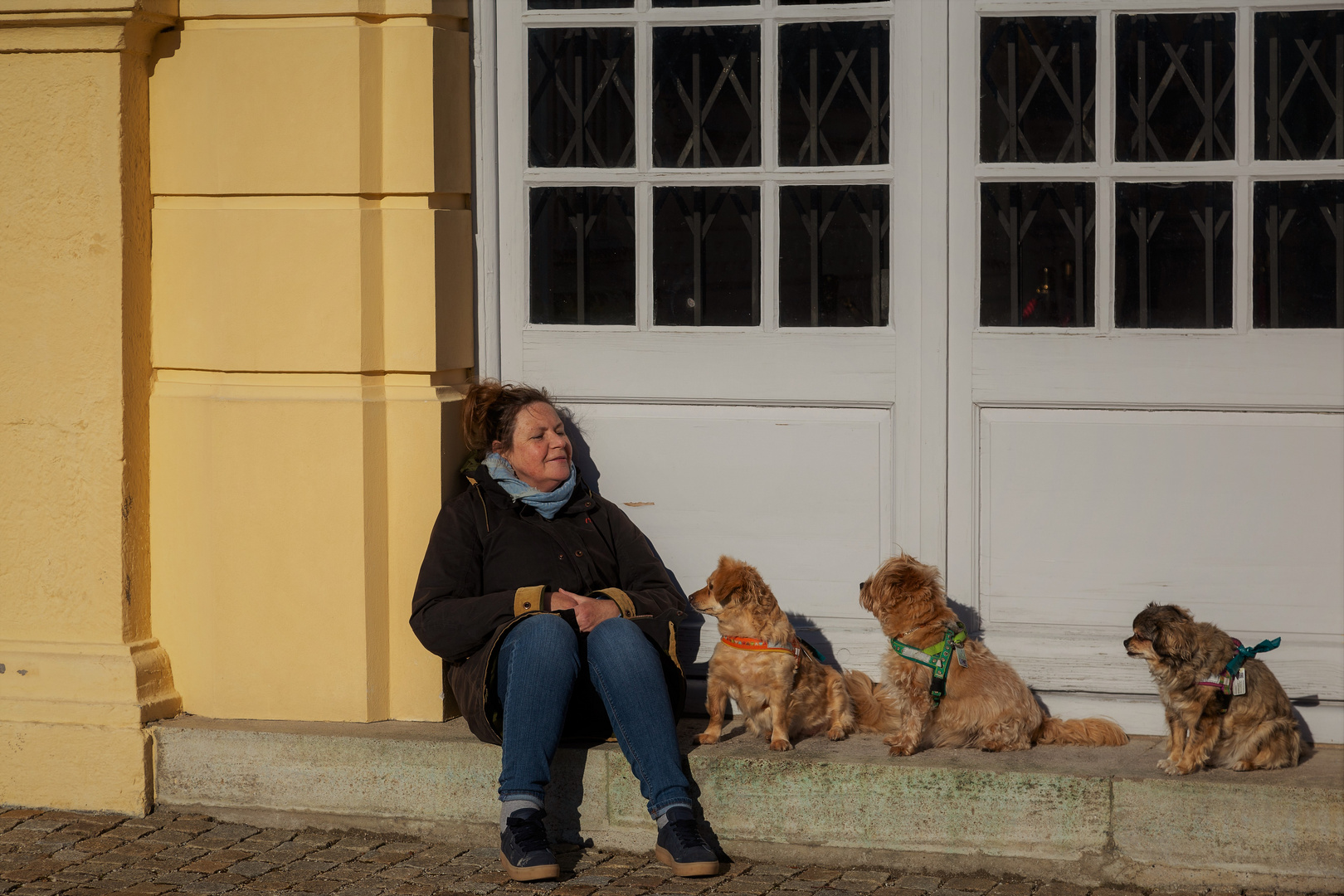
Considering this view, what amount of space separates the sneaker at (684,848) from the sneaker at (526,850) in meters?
0.31

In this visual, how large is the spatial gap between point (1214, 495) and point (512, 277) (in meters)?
2.38

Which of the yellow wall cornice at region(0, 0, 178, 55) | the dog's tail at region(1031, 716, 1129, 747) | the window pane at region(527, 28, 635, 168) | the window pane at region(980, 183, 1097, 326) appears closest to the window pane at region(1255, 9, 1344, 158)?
the window pane at region(980, 183, 1097, 326)

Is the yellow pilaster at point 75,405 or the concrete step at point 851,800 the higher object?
the yellow pilaster at point 75,405

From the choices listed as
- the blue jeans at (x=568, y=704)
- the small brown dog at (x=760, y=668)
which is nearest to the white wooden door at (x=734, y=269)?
the small brown dog at (x=760, y=668)

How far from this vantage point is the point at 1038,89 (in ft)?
14.1

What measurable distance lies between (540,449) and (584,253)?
2.51 feet

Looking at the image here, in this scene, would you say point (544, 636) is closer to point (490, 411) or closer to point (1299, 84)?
point (490, 411)

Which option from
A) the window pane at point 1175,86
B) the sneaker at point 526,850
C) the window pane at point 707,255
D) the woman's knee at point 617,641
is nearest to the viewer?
the sneaker at point 526,850

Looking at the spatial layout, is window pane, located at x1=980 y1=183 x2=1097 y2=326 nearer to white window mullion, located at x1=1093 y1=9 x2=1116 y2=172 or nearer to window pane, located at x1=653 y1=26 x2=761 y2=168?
white window mullion, located at x1=1093 y1=9 x2=1116 y2=172

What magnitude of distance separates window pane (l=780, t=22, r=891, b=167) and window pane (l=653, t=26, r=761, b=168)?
11cm

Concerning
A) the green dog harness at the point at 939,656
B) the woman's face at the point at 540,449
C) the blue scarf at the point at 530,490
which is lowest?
the green dog harness at the point at 939,656

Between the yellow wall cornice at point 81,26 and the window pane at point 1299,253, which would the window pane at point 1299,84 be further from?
the yellow wall cornice at point 81,26

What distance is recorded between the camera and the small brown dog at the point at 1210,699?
3.76m

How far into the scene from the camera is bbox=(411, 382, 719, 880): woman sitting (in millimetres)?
3820
